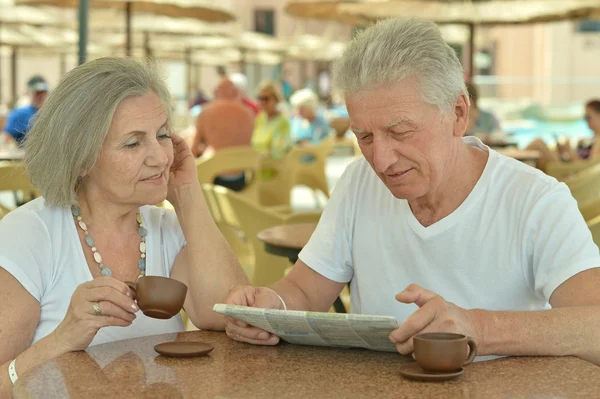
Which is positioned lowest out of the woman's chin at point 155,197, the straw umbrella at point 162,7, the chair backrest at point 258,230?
the chair backrest at point 258,230

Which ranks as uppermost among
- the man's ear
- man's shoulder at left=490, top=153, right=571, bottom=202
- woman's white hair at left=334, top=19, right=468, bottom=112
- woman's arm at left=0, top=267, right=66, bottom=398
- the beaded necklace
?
woman's white hair at left=334, top=19, right=468, bottom=112

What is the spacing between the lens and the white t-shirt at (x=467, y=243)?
2.00m

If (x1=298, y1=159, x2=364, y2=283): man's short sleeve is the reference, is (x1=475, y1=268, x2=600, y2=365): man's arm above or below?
below

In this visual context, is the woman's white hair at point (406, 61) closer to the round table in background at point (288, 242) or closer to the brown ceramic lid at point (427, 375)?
the brown ceramic lid at point (427, 375)

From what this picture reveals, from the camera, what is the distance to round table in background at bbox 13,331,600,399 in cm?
160

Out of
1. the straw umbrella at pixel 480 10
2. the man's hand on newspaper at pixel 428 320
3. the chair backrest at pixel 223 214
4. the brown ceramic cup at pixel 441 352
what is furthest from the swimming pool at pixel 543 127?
the brown ceramic cup at pixel 441 352

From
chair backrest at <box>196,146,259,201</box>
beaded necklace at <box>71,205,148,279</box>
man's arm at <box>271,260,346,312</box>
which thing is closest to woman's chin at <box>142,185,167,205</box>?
beaded necklace at <box>71,205,148,279</box>

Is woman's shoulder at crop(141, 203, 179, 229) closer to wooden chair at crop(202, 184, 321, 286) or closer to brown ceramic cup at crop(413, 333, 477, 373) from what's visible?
brown ceramic cup at crop(413, 333, 477, 373)

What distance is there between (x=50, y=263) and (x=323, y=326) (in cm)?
72

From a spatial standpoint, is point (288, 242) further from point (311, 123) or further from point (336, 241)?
point (311, 123)

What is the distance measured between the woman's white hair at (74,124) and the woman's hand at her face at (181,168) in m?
0.26

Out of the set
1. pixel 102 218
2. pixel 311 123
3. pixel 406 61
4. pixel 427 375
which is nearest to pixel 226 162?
pixel 102 218

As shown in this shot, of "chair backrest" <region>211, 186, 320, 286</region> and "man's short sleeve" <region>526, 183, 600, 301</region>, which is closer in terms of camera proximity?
"man's short sleeve" <region>526, 183, 600, 301</region>

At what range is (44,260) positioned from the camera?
2.16m
